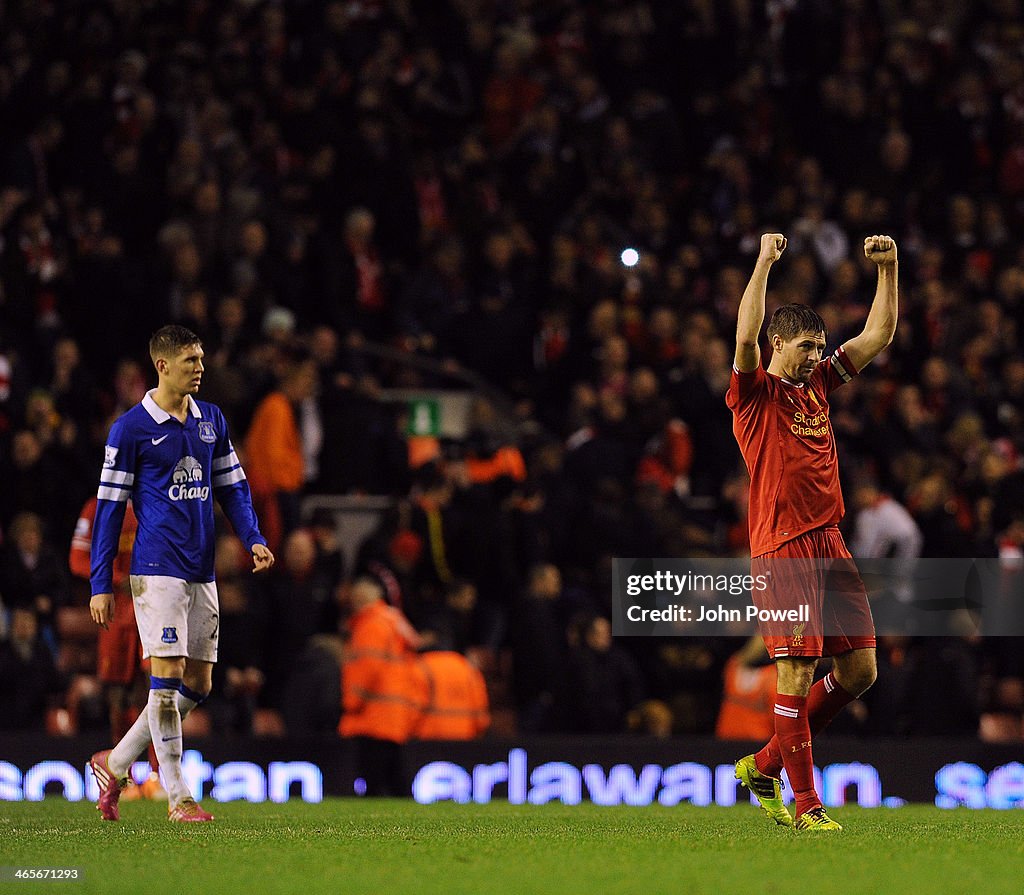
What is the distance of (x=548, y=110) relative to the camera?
20.4 m

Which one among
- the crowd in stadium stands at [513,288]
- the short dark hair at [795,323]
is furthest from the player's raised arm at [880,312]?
the crowd in stadium stands at [513,288]

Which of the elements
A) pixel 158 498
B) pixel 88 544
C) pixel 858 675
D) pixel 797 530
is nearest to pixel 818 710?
pixel 858 675

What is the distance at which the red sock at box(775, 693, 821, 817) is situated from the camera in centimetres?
830

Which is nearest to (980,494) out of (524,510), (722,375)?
(722,375)

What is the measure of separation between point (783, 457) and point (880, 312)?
91 centimetres

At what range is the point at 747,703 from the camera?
14.5m

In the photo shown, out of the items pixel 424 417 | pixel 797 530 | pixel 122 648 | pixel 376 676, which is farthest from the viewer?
pixel 424 417

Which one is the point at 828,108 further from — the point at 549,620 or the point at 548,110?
the point at 549,620

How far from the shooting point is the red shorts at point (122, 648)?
1139 cm

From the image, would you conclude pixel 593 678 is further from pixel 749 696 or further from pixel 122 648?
pixel 122 648

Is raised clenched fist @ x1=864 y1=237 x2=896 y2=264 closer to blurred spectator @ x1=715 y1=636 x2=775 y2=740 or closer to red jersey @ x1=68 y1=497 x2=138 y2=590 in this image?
red jersey @ x1=68 y1=497 x2=138 y2=590

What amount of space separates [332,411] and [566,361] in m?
2.75

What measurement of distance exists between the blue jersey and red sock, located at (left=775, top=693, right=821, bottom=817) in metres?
2.73

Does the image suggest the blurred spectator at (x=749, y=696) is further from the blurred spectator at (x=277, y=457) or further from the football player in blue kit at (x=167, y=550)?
the football player in blue kit at (x=167, y=550)
